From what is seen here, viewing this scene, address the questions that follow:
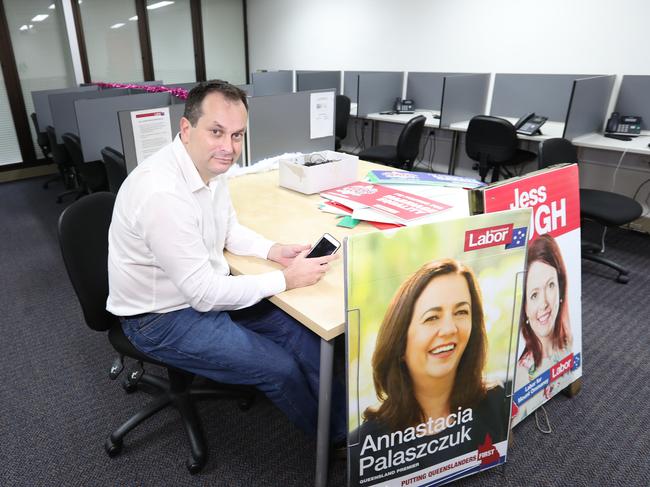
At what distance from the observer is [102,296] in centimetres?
135

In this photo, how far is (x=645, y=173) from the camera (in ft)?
11.3

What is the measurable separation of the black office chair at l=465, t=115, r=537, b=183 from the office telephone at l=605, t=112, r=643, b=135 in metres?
0.62

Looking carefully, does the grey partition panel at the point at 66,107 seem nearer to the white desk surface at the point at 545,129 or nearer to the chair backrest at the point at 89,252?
the chair backrest at the point at 89,252

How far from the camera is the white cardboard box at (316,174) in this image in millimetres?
1808

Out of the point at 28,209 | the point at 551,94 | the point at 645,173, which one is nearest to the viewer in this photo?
the point at 645,173

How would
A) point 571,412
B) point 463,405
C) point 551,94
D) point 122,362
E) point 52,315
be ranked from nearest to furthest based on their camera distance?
point 463,405
point 571,412
point 122,362
point 52,315
point 551,94

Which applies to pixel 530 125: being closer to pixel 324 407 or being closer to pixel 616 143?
pixel 616 143

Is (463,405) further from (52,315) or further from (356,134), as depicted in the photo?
(356,134)

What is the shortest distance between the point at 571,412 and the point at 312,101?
1993 mm

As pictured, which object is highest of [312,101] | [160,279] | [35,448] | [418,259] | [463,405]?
[312,101]

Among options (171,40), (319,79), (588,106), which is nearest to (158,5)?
(171,40)

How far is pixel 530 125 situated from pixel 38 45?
5.67m

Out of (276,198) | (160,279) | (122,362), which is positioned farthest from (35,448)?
(276,198)

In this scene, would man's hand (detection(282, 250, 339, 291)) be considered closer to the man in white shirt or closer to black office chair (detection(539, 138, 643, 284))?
the man in white shirt
